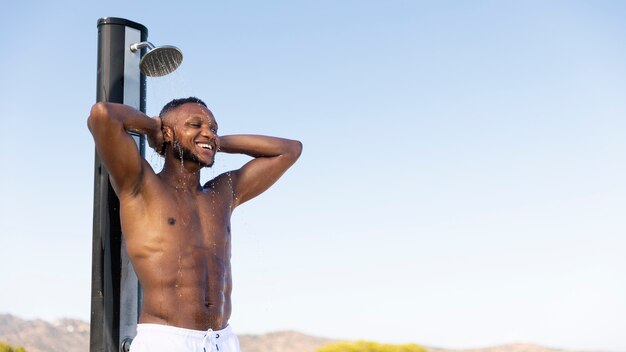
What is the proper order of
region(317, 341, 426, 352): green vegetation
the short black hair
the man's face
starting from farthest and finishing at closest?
region(317, 341, 426, 352): green vegetation < the short black hair < the man's face

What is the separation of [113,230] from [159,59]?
0.82 metres

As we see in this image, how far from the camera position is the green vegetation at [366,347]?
991 cm

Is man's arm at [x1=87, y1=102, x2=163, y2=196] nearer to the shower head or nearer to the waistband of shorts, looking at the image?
the shower head

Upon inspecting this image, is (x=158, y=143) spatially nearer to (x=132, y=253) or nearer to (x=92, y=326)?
(x=132, y=253)

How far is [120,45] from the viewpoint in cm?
367

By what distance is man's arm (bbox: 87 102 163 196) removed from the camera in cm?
314

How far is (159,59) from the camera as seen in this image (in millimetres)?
3650

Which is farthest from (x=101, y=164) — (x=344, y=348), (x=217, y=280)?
(x=344, y=348)

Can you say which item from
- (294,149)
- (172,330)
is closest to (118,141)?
(172,330)

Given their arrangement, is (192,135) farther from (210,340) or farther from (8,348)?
(8,348)

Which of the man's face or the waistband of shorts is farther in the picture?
the man's face

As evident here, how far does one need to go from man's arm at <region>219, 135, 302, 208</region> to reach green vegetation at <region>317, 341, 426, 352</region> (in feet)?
21.0

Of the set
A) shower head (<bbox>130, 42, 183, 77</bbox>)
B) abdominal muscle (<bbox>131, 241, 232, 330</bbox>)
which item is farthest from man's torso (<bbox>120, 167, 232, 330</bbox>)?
shower head (<bbox>130, 42, 183, 77</bbox>)

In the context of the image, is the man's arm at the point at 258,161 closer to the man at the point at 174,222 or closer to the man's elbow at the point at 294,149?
the man's elbow at the point at 294,149
